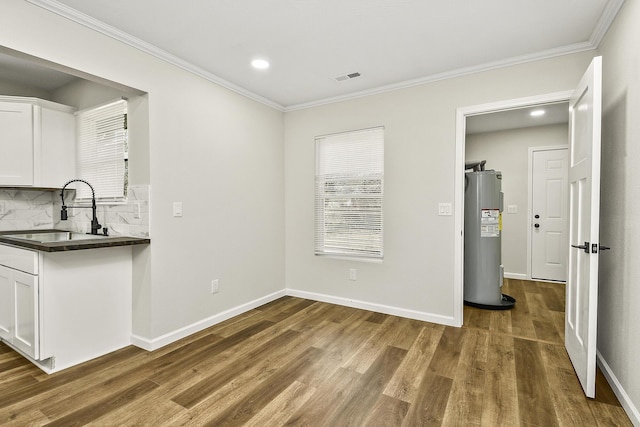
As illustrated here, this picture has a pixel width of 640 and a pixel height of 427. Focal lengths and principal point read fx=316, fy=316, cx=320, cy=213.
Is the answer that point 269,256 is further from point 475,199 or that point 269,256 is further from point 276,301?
point 475,199

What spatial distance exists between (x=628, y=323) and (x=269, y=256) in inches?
127

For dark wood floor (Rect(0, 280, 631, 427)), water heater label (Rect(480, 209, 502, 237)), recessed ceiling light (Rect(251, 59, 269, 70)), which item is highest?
recessed ceiling light (Rect(251, 59, 269, 70))

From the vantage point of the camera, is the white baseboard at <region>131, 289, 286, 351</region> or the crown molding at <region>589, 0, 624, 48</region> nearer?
the crown molding at <region>589, 0, 624, 48</region>

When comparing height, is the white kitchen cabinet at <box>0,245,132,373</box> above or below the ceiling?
below

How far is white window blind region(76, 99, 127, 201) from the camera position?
9.49ft

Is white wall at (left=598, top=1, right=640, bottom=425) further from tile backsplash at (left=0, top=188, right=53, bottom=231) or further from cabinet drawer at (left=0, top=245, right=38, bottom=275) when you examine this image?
tile backsplash at (left=0, top=188, right=53, bottom=231)

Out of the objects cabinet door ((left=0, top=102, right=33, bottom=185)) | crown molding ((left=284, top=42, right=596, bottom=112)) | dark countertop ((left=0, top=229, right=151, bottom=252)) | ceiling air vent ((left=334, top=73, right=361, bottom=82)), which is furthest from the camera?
ceiling air vent ((left=334, top=73, right=361, bottom=82))

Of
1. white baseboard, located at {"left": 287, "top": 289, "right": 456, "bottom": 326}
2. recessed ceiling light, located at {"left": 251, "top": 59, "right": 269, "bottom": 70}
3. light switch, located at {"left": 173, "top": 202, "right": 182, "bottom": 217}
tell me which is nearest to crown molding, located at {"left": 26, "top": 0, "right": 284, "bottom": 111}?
recessed ceiling light, located at {"left": 251, "top": 59, "right": 269, "bottom": 70}

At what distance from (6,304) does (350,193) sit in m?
3.29

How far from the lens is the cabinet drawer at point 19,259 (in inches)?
87.6

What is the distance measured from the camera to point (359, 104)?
Result: 365cm

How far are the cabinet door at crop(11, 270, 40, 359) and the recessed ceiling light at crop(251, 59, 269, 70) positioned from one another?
7.85 ft

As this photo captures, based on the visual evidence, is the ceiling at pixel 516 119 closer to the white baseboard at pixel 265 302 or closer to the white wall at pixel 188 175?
the white baseboard at pixel 265 302

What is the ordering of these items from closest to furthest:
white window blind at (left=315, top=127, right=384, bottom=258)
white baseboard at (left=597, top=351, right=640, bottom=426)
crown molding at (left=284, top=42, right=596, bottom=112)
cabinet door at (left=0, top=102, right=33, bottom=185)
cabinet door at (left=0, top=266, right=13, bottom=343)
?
1. white baseboard at (left=597, top=351, right=640, bottom=426)
2. cabinet door at (left=0, top=266, right=13, bottom=343)
3. crown molding at (left=284, top=42, right=596, bottom=112)
4. cabinet door at (left=0, top=102, right=33, bottom=185)
5. white window blind at (left=315, top=127, right=384, bottom=258)
